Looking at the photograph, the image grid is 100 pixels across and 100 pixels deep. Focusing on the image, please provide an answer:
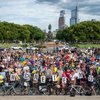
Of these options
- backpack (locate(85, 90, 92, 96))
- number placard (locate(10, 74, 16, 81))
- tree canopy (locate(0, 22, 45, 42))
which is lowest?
backpack (locate(85, 90, 92, 96))

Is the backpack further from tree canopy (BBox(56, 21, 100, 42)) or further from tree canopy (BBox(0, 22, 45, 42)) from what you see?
tree canopy (BBox(0, 22, 45, 42))

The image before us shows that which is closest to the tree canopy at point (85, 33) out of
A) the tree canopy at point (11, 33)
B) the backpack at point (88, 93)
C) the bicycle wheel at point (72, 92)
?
the tree canopy at point (11, 33)

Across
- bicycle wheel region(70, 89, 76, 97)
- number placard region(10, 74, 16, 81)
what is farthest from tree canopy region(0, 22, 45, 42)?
bicycle wheel region(70, 89, 76, 97)

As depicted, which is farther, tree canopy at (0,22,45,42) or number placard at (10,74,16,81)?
tree canopy at (0,22,45,42)

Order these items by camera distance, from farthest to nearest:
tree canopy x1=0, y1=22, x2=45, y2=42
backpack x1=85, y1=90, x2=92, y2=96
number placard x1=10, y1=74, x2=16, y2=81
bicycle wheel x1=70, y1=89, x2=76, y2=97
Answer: tree canopy x1=0, y1=22, x2=45, y2=42
number placard x1=10, y1=74, x2=16, y2=81
backpack x1=85, y1=90, x2=92, y2=96
bicycle wheel x1=70, y1=89, x2=76, y2=97

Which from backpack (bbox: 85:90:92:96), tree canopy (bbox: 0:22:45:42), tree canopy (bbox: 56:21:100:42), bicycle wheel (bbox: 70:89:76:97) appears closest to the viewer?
bicycle wheel (bbox: 70:89:76:97)

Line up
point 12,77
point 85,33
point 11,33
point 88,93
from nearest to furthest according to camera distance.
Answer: point 88,93, point 12,77, point 85,33, point 11,33

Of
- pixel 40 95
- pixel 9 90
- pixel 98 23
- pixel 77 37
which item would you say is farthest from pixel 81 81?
pixel 98 23

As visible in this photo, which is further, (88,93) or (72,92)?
(88,93)

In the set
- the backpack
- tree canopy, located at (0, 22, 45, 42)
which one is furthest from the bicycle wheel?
tree canopy, located at (0, 22, 45, 42)

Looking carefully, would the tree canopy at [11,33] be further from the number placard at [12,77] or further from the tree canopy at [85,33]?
the number placard at [12,77]

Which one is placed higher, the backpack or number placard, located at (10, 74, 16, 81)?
number placard, located at (10, 74, 16, 81)

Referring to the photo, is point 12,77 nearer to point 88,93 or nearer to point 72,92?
point 72,92

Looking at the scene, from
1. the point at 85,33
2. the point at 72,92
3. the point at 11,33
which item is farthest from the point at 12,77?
the point at 11,33
